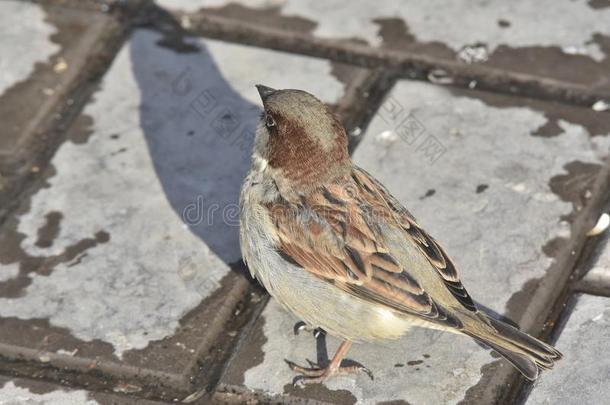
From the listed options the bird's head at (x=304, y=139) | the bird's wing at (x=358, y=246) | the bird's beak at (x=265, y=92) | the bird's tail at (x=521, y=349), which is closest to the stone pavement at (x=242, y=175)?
the bird's tail at (x=521, y=349)

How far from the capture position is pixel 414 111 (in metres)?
5.85

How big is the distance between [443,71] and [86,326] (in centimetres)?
252

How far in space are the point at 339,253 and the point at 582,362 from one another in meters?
1.07

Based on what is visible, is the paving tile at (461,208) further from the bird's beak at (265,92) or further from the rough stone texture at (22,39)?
the rough stone texture at (22,39)

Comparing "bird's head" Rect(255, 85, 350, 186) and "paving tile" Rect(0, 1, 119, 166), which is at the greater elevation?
"bird's head" Rect(255, 85, 350, 186)

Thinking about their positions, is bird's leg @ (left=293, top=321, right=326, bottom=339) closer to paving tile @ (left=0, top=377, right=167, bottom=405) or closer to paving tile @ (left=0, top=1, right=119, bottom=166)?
paving tile @ (left=0, top=377, right=167, bottom=405)

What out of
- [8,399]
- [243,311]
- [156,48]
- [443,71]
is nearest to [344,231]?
[243,311]

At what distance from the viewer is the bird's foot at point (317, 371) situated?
4441 mm

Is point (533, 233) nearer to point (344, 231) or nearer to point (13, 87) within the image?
point (344, 231)

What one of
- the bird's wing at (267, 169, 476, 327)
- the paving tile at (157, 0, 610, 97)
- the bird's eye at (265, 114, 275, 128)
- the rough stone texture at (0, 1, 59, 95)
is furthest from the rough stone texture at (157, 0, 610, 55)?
the bird's wing at (267, 169, 476, 327)

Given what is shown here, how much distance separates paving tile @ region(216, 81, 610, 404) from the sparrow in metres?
0.16

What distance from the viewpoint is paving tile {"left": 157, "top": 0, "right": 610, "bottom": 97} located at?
6.02 meters

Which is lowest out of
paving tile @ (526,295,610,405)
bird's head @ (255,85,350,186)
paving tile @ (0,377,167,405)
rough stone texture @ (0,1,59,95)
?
paving tile @ (0,377,167,405)

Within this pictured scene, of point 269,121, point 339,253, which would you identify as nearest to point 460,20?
point 269,121
